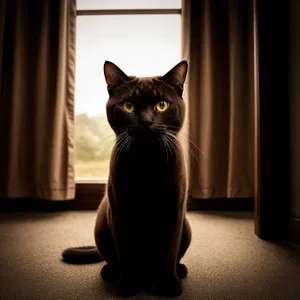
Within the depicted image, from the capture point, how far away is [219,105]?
1946mm

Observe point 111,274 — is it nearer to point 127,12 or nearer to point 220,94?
point 220,94

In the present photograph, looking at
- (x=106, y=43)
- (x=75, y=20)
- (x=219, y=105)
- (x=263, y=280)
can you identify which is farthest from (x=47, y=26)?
(x=263, y=280)

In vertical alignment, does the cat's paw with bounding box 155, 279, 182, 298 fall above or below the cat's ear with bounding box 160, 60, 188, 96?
below

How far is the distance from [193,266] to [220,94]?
1.34 meters

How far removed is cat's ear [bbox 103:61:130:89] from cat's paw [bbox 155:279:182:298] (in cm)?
59

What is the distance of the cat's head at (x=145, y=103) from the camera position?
2.31ft

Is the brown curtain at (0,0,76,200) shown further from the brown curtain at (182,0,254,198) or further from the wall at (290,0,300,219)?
the wall at (290,0,300,219)

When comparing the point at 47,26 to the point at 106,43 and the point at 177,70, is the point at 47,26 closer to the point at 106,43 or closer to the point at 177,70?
the point at 106,43

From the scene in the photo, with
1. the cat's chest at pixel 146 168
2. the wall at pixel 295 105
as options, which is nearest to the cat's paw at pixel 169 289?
the cat's chest at pixel 146 168

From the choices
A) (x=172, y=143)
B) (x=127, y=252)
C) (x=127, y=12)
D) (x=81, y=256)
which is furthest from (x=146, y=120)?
(x=127, y=12)

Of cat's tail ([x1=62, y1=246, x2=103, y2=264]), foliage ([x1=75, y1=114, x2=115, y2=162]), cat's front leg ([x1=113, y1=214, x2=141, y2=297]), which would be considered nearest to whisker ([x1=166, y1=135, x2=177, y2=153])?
cat's front leg ([x1=113, y1=214, x2=141, y2=297])

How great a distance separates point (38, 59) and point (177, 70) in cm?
148

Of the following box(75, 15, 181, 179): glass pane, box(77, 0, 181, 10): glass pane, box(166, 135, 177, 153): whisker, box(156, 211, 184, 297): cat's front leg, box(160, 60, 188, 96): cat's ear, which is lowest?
box(156, 211, 184, 297): cat's front leg

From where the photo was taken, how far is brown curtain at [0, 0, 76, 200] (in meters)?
1.87
